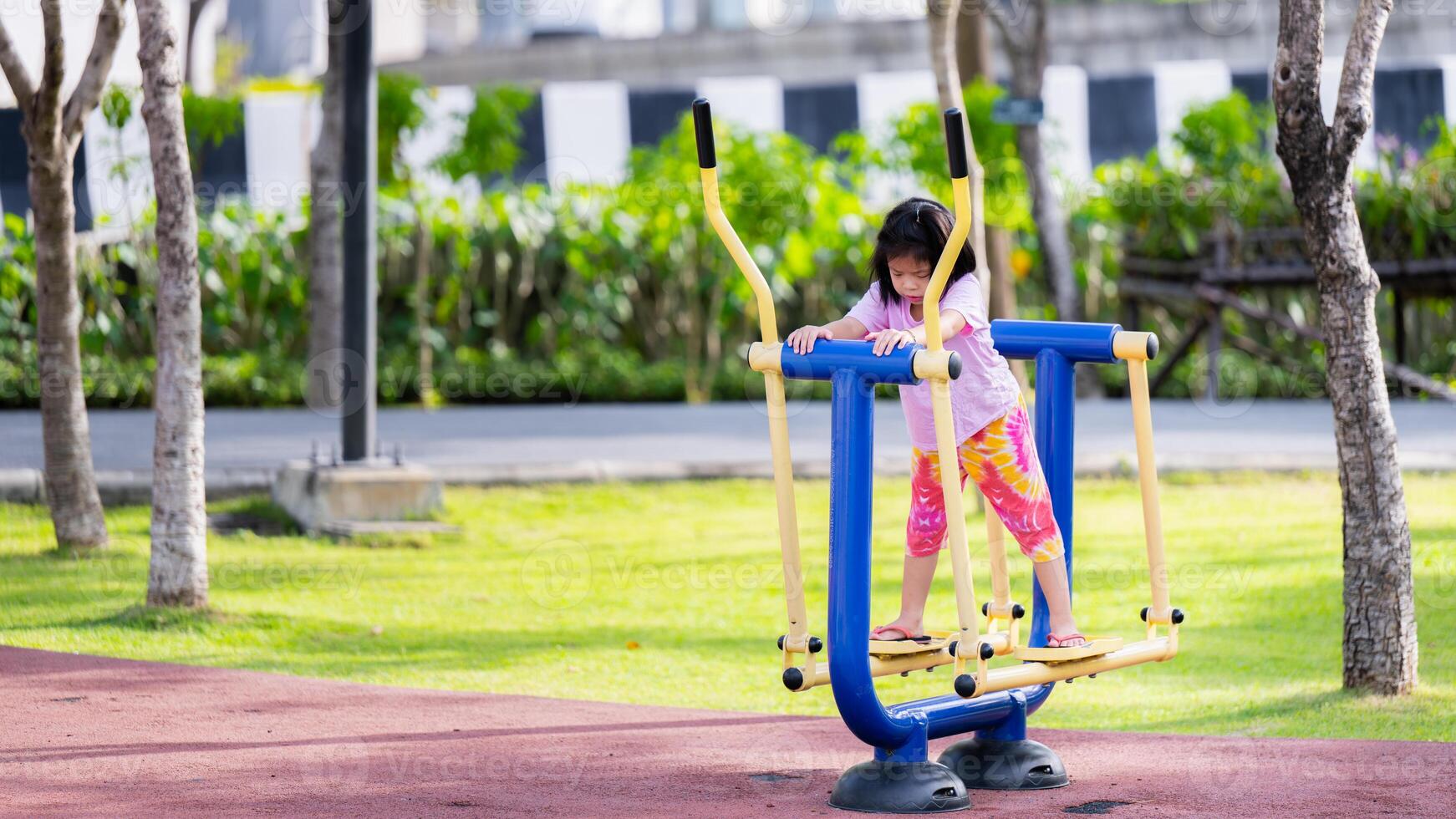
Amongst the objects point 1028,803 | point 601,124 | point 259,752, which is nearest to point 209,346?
point 601,124

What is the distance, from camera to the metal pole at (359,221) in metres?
8.89

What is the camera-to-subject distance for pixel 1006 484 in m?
4.43

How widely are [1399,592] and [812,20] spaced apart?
22.3 metres

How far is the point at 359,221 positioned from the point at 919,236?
5187 mm

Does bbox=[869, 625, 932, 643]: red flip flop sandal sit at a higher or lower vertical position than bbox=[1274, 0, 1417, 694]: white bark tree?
lower

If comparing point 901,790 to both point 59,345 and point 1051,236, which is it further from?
point 1051,236

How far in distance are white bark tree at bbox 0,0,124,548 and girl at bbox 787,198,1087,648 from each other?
14.3ft

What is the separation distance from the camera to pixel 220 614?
6660 millimetres

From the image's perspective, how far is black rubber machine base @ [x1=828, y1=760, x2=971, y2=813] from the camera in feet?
13.9

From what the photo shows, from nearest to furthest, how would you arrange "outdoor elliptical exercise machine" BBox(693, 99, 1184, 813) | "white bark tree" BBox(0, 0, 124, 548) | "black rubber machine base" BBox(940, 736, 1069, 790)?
"outdoor elliptical exercise machine" BBox(693, 99, 1184, 813), "black rubber machine base" BBox(940, 736, 1069, 790), "white bark tree" BBox(0, 0, 124, 548)

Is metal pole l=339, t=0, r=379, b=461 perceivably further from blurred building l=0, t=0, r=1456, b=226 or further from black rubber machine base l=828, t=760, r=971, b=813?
black rubber machine base l=828, t=760, r=971, b=813

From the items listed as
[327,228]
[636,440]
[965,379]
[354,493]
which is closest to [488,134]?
[636,440]

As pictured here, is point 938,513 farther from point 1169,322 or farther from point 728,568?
point 1169,322

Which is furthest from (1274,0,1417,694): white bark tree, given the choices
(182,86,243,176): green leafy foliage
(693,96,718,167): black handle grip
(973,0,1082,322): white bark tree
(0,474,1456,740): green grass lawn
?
(182,86,243,176): green leafy foliage
